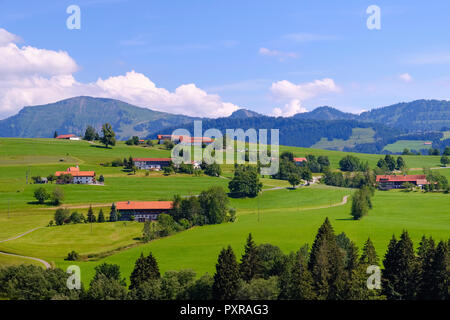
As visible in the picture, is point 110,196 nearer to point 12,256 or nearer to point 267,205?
point 267,205

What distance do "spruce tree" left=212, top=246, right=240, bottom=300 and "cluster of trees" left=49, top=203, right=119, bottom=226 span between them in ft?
198

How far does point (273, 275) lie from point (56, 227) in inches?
2369

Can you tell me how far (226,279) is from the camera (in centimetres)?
5506

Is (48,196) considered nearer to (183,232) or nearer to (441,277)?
(183,232)

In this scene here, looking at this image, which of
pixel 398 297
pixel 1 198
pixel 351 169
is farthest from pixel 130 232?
pixel 351 169

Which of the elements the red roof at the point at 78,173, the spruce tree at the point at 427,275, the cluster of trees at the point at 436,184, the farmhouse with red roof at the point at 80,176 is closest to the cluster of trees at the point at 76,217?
the farmhouse with red roof at the point at 80,176

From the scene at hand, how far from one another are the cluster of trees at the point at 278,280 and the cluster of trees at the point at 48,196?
204 feet

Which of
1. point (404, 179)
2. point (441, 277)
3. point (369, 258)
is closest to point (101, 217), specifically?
point (369, 258)

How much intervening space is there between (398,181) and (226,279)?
12507 cm

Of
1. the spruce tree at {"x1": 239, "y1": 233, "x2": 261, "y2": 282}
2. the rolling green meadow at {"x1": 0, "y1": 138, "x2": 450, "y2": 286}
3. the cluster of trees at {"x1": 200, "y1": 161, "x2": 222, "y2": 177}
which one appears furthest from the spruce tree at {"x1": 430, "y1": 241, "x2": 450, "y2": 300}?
the cluster of trees at {"x1": 200, "y1": 161, "x2": 222, "y2": 177}

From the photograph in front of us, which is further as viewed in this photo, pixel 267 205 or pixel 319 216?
pixel 267 205

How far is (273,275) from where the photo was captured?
60.4 m

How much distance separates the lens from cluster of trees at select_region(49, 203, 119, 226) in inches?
4220
